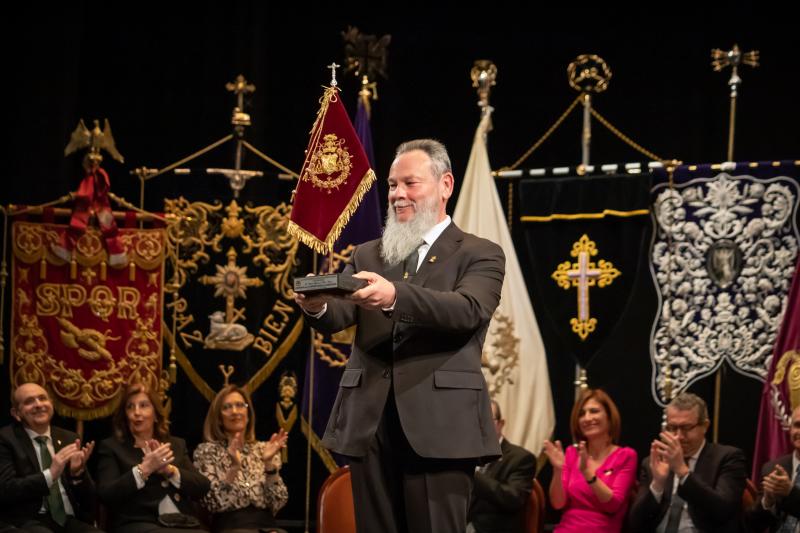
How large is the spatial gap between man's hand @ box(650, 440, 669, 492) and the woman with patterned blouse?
1.82m

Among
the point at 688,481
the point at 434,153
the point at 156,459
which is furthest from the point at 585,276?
the point at 434,153

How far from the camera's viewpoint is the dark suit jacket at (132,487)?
17.0 ft

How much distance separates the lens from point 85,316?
599 centimetres

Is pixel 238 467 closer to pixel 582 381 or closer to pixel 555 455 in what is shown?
pixel 555 455

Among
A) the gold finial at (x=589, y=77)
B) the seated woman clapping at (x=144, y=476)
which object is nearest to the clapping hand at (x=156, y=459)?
the seated woman clapping at (x=144, y=476)

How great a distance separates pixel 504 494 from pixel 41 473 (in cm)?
212

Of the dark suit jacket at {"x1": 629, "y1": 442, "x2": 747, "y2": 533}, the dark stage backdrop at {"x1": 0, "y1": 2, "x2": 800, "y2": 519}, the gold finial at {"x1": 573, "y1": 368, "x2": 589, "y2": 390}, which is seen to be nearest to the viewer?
the dark suit jacket at {"x1": 629, "y1": 442, "x2": 747, "y2": 533}

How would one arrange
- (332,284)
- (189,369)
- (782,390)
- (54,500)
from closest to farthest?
(332,284), (54,500), (782,390), (189,369)

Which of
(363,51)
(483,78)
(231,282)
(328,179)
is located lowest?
(231,282)

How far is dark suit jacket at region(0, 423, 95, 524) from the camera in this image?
16.4 ft

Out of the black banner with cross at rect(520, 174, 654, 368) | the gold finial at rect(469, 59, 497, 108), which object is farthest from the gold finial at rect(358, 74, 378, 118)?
the black banner with cross at rect(520, 174, 654, 368)

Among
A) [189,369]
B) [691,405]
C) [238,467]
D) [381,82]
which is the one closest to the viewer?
[691,405]

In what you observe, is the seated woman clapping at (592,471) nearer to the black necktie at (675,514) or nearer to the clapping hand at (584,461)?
the clapping hand at (584,461)

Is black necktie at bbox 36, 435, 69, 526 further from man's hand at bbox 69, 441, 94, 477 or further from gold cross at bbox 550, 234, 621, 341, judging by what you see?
gold cross at bbox 550, 234, 621, 341
